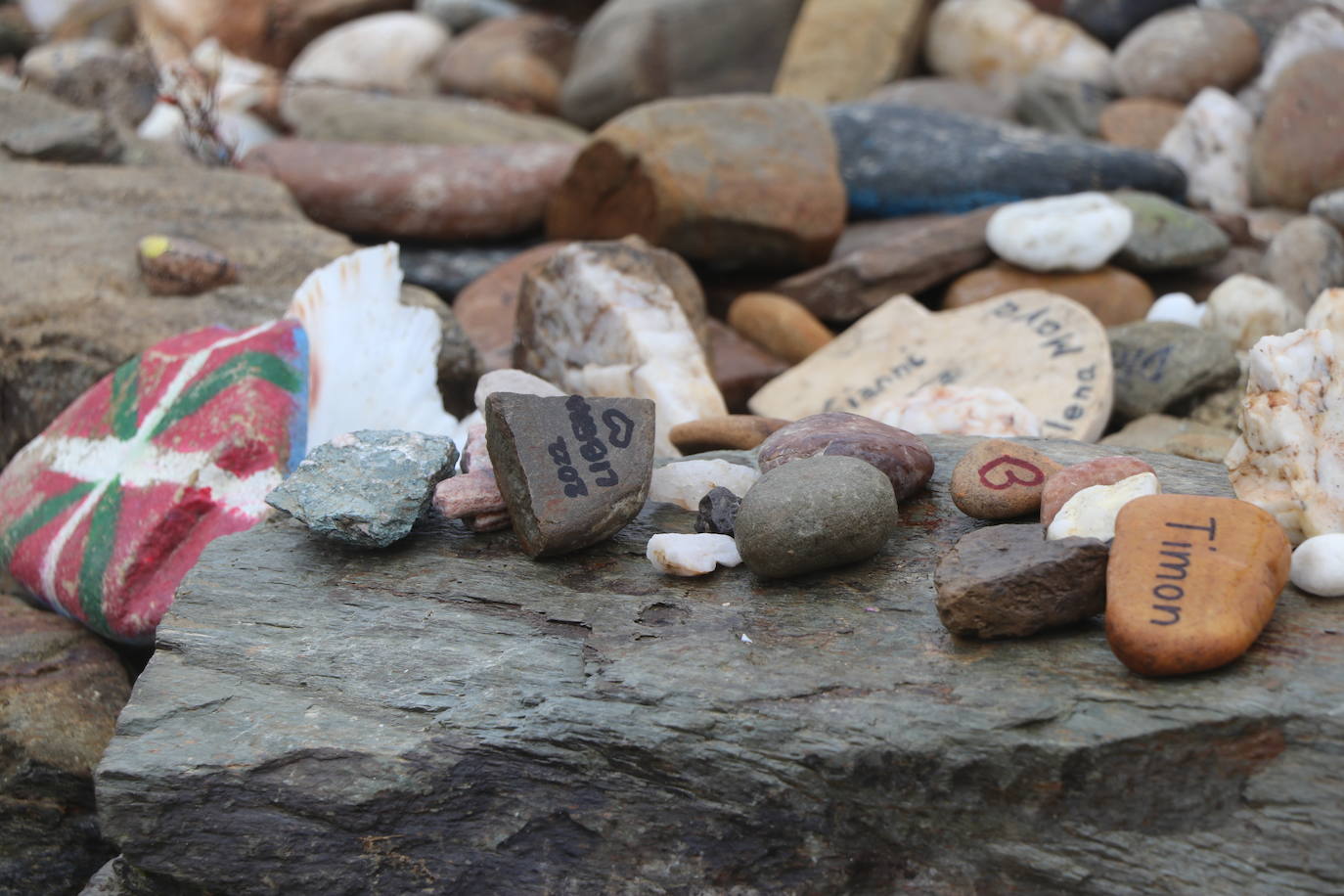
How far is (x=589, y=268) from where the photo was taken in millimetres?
3363

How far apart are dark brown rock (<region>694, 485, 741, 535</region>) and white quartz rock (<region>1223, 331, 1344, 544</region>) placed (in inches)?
32.4

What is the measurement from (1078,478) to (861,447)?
37 cm

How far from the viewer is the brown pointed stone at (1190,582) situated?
5.21 feet

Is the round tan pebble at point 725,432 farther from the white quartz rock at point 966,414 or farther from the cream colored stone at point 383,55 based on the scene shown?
the cream colored stone at point 383,55

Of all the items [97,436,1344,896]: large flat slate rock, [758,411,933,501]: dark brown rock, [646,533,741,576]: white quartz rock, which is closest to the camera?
[97,436,1344,896]: large flat slate rock

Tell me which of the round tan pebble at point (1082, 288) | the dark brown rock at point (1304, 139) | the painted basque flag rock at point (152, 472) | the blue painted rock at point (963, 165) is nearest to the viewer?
the painted basque flag rock at point (152, 472)

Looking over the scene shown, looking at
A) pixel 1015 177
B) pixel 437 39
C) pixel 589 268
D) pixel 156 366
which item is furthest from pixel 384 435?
pixel 437 39

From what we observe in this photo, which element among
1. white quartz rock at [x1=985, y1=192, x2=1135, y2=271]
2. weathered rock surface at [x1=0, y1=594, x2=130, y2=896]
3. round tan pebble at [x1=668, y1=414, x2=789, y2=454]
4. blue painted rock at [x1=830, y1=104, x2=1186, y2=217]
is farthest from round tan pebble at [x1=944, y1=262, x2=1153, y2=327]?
weathered rock surface at [x1=0, y1=594, x2=130, y2=896]

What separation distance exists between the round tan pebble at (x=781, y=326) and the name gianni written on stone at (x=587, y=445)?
2.07 m

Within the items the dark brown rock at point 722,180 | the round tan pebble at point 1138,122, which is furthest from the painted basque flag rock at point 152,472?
the round tan pebble at point 1138,122

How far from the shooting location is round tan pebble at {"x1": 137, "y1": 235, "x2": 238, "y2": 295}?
372 centimetres

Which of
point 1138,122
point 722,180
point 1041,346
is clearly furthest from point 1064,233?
point 1138,122

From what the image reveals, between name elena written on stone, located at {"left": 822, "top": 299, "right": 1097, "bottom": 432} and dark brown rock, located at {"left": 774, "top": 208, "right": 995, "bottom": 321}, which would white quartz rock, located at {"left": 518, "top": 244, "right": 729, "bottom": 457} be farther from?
dark brown rock, located at {"left": 774, "top": 208, "right": 995, "bottom": 321}

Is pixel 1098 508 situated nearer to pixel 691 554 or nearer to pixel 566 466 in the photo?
pixel 691 554
